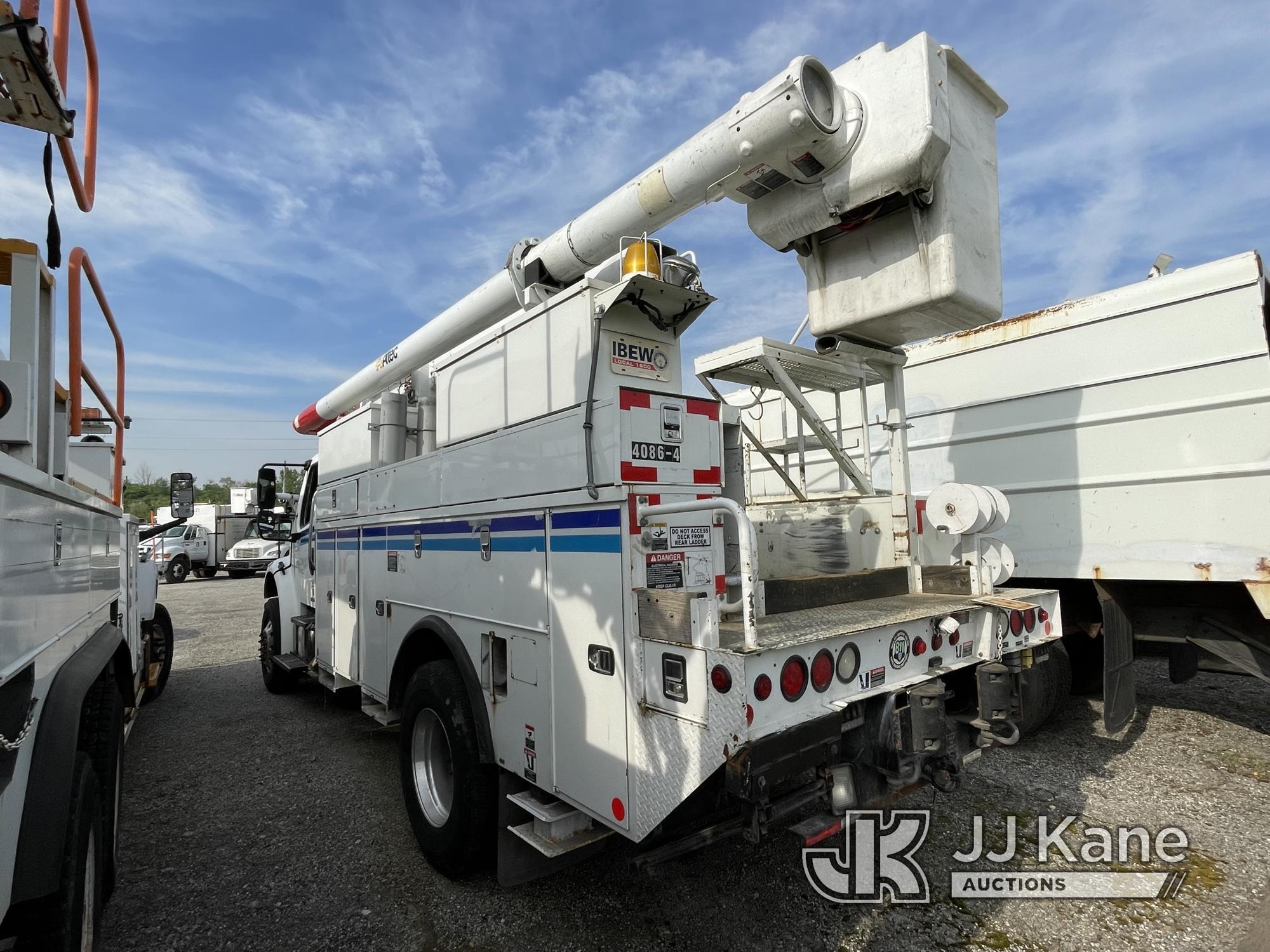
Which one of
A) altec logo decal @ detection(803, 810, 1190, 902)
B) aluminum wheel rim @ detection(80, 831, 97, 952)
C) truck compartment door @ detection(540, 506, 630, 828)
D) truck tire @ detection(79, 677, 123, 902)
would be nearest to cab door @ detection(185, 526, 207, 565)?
truck tire @ detection(79, 677, 123, 902)

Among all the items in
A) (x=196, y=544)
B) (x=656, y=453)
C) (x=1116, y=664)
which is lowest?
(x=1116, y=664)

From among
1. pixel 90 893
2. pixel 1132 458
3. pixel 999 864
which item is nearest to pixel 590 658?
pixel 90 893

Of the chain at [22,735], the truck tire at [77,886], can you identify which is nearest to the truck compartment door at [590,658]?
the truck tire at [77,886]

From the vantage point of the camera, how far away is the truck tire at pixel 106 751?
2.68 m

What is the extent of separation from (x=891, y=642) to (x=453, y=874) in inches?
93.3

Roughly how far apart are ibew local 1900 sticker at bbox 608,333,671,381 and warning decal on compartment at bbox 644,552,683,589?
31.3 inches

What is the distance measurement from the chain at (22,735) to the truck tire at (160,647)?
616cm

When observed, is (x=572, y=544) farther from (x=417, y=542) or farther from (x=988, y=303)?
(x=988, y=303)

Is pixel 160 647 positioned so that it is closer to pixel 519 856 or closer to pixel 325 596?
pixel 325 596

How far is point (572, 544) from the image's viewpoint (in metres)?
2.79

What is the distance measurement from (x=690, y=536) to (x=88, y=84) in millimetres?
2728

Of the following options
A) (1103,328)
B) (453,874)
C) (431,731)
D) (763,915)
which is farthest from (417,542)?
(1103,328)

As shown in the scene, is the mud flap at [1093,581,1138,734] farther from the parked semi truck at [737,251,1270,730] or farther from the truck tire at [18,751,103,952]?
the truck tire at [18,751,103,952]

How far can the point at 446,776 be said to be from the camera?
368cm
